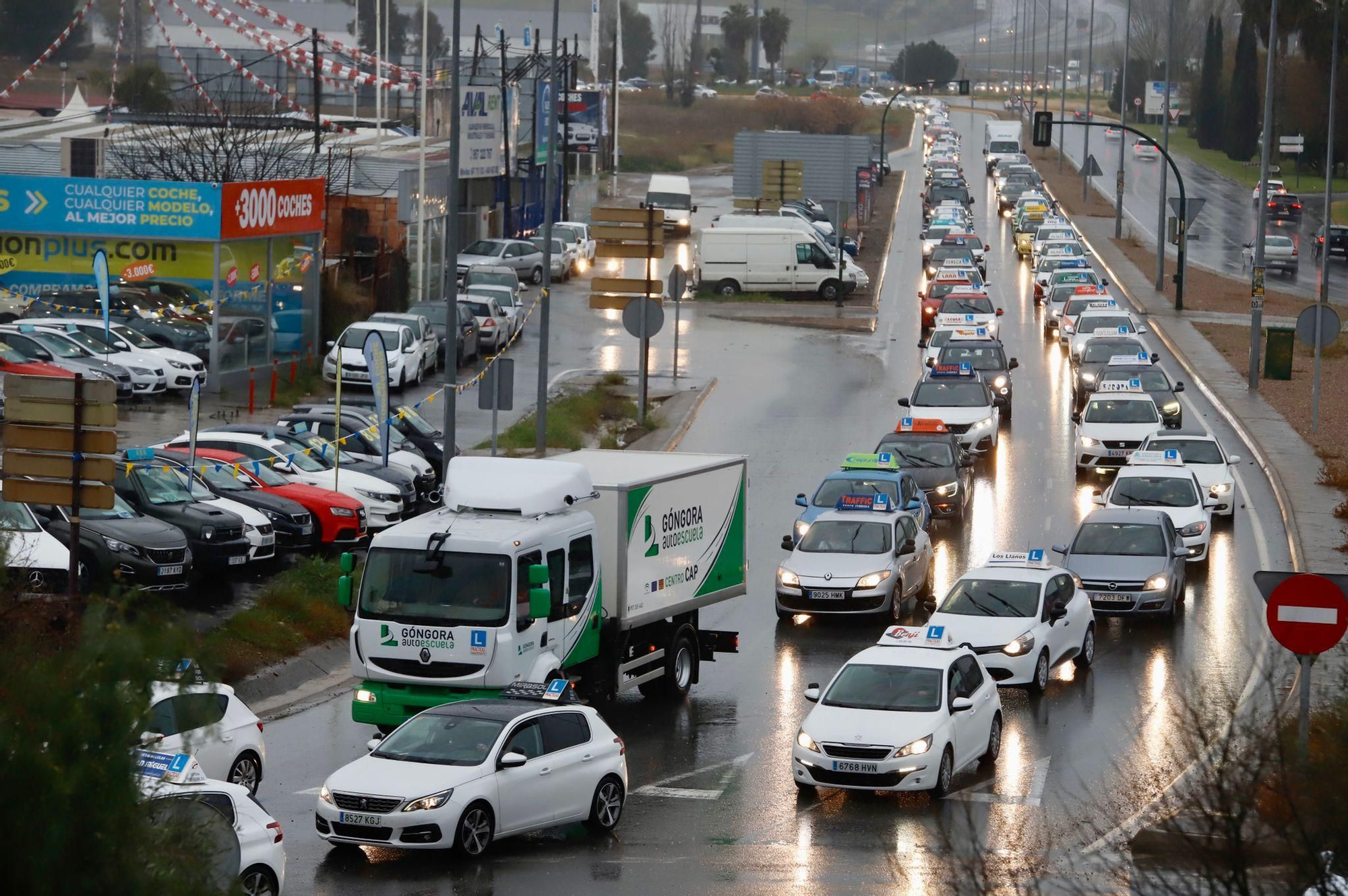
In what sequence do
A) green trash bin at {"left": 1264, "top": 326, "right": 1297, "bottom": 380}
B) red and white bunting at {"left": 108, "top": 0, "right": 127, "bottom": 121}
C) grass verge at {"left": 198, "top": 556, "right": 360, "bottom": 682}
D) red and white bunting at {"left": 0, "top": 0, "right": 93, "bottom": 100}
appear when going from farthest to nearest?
red and white bunting at {"left": 108, "top": 0, "right": 127, "bottom": 121} < red and white bunting at {"left": 0, "top": 0, "right": 93, "bottom": 100} < green trash bin at {"left": 1264, "top": 326, "right": 1297, "bottom": 380} < grass verge at {"left": 198, "top": 556, "right": 360, "bottom": 682}

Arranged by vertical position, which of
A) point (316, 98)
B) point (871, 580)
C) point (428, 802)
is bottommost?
point (871, 580)

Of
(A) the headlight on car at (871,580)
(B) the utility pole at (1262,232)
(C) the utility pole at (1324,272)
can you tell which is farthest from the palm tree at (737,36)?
(A) the headlight on car at (871,580)

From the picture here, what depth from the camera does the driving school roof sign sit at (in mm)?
37594

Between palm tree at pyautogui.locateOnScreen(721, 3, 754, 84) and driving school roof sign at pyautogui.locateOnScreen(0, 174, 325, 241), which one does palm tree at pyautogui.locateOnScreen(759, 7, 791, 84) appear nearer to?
palm tree at pyautogui.locateOnScreen(721, 3, 754, 84)

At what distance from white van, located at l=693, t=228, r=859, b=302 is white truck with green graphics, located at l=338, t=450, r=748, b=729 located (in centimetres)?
3741

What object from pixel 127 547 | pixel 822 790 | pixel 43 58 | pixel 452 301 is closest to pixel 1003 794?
pixel 822 790

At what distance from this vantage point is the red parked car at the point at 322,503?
2616 cm

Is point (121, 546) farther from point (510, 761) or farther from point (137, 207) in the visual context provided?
point (137, 207)

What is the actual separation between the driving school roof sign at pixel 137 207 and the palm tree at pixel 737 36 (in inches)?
5678

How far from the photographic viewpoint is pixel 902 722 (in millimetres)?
16125

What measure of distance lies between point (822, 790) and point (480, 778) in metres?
3.87

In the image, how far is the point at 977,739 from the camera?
16.7 metres

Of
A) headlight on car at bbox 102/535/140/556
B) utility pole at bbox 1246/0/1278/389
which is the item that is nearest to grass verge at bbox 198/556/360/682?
headlight on car at bbox 102/535/140/556

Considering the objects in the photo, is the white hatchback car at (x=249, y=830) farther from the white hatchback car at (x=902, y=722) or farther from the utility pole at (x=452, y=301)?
the utility pole at (x=452, y=301)
